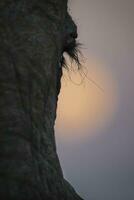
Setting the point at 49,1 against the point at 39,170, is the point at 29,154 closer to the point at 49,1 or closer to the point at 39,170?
the point at 39,170

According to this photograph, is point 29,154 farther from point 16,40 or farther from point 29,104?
point 16,40

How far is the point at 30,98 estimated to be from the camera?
3.85 m

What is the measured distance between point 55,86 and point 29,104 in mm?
500

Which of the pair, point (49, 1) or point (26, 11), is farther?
point (49, 1)

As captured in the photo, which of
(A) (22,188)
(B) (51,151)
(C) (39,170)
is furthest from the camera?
(B) (51,151)

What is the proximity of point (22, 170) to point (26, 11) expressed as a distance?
135 cm

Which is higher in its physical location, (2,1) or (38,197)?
(2,1)

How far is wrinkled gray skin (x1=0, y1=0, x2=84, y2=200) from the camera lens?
3.39m

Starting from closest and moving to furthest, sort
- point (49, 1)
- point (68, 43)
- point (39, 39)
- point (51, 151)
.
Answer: point (51, 151), point (39, 39), point (49, 1), point (68, 43)

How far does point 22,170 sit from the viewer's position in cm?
337

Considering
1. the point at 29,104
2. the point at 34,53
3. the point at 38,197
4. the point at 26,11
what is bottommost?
the point at 38,197

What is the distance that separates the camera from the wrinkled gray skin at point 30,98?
11.1 feet

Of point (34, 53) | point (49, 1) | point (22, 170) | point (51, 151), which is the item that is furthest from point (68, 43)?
point (22, 170)

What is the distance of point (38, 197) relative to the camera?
3.37 metres
